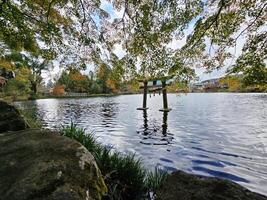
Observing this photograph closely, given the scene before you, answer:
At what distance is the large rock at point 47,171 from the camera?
2.65 m

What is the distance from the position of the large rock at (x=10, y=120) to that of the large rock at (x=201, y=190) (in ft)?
17.6

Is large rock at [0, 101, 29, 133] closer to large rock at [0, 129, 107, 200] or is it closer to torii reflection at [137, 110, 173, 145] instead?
large rock at [0, 129, 107, 200]

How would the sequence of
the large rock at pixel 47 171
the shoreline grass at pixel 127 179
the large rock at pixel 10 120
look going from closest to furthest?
the large rock at pixel 47 171, the shoreline grass at pixel 127 179, the large rock at pixel 10 120

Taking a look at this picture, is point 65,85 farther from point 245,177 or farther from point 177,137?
point 245,177

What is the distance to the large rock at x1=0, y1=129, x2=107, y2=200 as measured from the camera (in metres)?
2.65

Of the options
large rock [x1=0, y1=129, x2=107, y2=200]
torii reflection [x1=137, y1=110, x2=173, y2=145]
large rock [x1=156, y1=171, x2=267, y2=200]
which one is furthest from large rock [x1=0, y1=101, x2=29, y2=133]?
torii reflection [x1=137, y1=110, x2=173, y2=145]

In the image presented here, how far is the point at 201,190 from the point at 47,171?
2.23 metres

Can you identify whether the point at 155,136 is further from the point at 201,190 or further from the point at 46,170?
the point at 46,170

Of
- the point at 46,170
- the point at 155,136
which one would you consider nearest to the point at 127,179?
the point at 46,170

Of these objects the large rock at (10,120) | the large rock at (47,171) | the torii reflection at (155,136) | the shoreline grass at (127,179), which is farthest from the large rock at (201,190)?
the torii reflection at (155,136)

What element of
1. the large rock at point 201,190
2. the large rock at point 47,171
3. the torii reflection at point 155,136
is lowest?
the torii reflection at point 155,136

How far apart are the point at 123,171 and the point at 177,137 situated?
28.2ft

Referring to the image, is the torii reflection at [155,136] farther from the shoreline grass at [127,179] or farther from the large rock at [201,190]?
the large rock at [201,190]

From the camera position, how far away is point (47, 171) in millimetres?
2928
